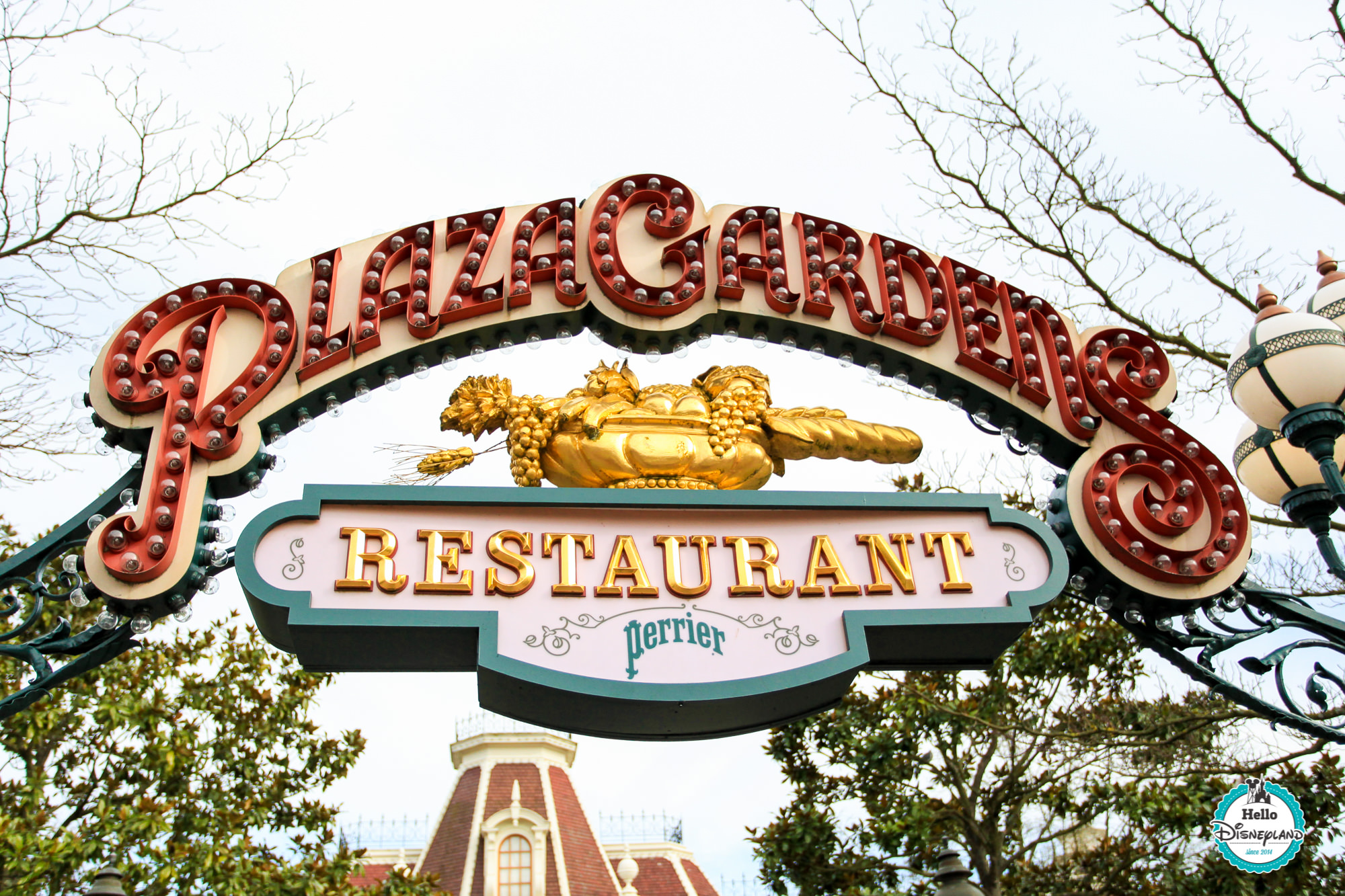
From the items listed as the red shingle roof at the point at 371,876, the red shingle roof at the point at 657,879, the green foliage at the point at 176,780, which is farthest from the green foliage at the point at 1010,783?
the red shingle roof at the point at 657,879

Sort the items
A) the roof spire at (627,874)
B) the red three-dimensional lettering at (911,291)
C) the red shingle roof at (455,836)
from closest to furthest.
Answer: the red three-dimensional lettering at (911,291), the red shingle roof at (455,836), the roof spire at (627,874)

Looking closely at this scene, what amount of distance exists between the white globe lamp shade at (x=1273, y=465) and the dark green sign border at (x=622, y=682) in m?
1.13

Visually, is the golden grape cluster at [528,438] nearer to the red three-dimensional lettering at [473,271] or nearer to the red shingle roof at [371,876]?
the red three-dimensional lettering at [473,271]

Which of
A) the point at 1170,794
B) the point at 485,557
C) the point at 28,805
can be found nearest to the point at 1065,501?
the point at 485,557

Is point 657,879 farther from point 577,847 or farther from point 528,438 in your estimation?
point 528,438

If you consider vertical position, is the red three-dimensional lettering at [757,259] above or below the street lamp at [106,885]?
above

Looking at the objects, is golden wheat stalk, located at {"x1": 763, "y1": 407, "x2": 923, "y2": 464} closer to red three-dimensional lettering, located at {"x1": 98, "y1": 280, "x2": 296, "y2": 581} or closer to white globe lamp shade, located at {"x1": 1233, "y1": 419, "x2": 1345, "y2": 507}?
white globe lamp shade, located at {"x1": 1233, "y1": 419, "x2": 1345, "y2": 507}

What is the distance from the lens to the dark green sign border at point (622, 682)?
4.04m

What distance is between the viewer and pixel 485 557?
4.34 m

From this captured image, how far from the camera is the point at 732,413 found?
5.02m

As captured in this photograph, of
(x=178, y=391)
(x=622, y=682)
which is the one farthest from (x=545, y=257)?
(x=622, y=682)

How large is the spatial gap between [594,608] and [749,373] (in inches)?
57.7

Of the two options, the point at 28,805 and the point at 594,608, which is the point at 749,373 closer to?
the point at 594,608

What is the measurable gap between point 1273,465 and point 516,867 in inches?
919
